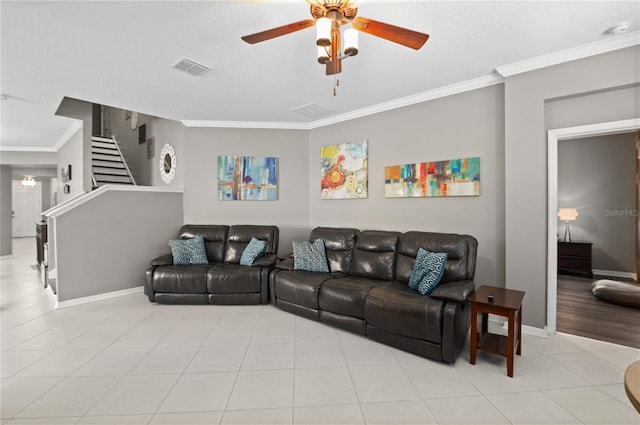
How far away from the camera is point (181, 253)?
4.22 metres

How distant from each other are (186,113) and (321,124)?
213 cm

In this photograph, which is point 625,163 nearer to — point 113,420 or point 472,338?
point 472,338

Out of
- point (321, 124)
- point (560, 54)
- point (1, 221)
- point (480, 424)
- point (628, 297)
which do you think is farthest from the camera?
point (1, 221)

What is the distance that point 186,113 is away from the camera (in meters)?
4.55

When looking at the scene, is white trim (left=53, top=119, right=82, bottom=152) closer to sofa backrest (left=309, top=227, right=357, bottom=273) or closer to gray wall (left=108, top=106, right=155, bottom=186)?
gray wall (left=108, top=106, right=155, bottom=186)

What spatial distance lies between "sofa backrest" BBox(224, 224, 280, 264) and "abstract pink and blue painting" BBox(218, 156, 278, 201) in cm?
69

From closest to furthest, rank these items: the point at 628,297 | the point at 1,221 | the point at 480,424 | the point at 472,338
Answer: the point at 480,424 < the point at 472,338 < the point at 628,297 < the point at 1,221

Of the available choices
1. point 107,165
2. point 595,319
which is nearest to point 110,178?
point 107,165

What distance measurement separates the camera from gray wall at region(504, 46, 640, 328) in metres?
2.72

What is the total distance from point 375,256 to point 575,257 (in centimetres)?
429

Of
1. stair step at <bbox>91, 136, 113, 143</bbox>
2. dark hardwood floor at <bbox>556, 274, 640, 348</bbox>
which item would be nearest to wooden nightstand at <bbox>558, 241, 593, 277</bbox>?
dark hardwood floor at <bbox>556, 274, 640, 348</bbox>

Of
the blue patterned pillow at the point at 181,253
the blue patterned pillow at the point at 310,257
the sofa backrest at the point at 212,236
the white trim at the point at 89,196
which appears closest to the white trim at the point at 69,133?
the white trim at the point at 89,196

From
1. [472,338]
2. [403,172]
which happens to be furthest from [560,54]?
[472,338]

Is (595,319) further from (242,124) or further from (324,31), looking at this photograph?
(242,124)
